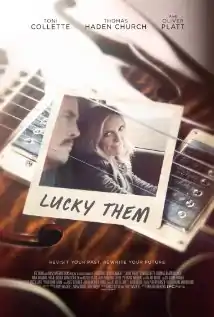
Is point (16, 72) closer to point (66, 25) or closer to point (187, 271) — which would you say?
point (66, 25)

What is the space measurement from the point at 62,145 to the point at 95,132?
0.04 m

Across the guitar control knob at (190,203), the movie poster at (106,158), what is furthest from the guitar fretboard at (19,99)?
the guitar control knob at (190,203)

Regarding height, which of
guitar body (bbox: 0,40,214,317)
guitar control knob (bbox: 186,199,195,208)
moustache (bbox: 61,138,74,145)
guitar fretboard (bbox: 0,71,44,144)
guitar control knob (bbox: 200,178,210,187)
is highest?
guitar fretboard (bbox: 0,71,44,144)

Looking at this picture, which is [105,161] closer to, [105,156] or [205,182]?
[105,156]

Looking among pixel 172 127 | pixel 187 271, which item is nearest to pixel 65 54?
pixel 172 127

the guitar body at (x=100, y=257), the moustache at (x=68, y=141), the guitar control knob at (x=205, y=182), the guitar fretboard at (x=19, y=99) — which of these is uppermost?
the guitar fretboard at (x=19, y=99)

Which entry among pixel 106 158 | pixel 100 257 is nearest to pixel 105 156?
pixel 106 158

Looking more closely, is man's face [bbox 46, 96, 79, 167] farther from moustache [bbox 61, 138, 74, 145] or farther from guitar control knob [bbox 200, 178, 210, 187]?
guitar control knob [bbox 200, 178, 210, 187]

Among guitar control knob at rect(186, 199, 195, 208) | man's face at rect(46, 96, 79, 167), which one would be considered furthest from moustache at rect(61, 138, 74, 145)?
guitar control knob at rect(186, 199, 195, 208)

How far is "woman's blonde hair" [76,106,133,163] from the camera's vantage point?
55cm

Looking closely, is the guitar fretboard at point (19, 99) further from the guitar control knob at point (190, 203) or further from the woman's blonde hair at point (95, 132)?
the guitar control knob at point (190, 203)

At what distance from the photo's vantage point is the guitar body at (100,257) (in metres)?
0.54

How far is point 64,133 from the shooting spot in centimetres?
55

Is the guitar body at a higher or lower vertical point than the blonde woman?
lower
